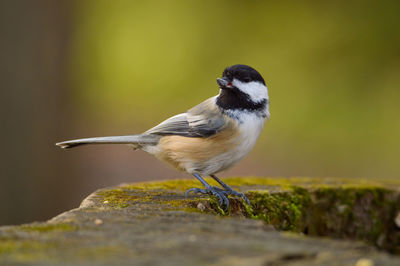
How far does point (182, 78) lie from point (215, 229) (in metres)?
6.64

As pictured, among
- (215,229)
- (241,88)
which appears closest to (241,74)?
(241,88)

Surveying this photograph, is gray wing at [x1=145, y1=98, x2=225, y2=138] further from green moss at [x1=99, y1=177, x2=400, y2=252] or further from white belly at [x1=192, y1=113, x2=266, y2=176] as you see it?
green moss at [x1=99, y1=177, x2=400, y2=252]

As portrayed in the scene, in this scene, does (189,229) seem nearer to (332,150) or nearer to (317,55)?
(317,55)

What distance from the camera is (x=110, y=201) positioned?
8.07 ft

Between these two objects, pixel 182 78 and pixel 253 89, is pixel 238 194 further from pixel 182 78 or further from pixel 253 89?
pixel 182 78

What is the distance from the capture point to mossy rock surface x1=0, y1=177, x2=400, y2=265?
1.39 metres

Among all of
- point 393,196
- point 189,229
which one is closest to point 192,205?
point 189,229

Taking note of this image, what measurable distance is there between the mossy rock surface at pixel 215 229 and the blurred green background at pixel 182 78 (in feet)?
8.74

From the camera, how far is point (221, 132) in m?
3.09

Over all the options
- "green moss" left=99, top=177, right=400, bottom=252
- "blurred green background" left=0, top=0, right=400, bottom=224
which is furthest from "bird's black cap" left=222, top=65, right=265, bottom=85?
"blurred green background" left=0, top=0, right=400, bottom=224

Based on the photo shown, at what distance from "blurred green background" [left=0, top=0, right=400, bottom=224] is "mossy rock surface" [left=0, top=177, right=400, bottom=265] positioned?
2663 mm

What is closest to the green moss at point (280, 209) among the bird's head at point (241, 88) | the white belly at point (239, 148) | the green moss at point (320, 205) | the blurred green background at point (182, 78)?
the green moss at point (320, 205)

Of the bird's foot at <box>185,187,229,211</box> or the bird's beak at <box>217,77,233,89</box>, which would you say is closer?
the bird's foot at <box>185,187,229,211</box>

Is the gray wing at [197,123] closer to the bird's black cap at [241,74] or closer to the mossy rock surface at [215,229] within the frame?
the bird's black cap at [241,74]
